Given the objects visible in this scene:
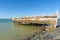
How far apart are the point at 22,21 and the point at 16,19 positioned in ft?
15.4

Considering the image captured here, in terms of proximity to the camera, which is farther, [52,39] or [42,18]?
[42,18]

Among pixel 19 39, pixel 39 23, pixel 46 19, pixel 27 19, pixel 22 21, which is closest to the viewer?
pixel 19 39

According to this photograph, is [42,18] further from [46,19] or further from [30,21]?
[30,21]

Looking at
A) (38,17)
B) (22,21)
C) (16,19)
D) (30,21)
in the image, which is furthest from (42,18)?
(16,19)

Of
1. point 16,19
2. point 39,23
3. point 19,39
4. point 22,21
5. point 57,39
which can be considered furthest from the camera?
point 16,19

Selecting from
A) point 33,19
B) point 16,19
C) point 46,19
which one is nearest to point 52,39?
point 46,19

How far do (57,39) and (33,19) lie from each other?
66.9 ft

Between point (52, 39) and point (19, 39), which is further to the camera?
point (19, 39)

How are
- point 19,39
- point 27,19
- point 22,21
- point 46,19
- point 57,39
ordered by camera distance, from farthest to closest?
point 22,21
point 27,19
point 46,19
point 19,39
point 57,39

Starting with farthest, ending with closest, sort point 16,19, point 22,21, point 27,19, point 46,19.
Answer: point 16,19
point 22,21
point 27,19
point 46,19

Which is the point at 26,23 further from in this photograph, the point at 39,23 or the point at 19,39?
the point at 19,39

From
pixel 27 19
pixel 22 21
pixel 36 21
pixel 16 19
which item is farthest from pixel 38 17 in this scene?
pixel 16 19

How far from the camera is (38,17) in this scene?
30688 mm

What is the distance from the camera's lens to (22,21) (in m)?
35.5
